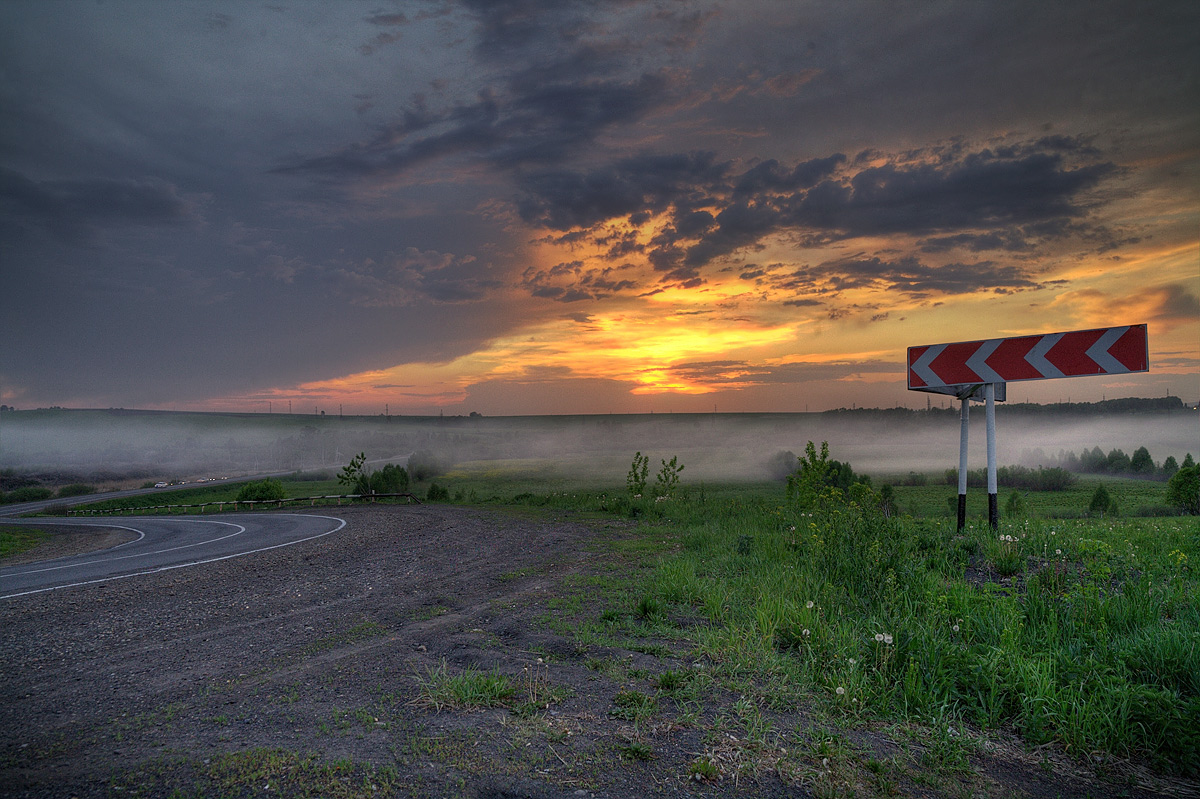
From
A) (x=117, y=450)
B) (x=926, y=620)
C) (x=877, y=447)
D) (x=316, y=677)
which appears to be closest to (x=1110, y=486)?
(x=926, y=620)

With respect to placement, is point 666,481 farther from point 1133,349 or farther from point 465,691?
point 465,691

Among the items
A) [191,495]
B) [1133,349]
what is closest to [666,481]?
[1133,349]

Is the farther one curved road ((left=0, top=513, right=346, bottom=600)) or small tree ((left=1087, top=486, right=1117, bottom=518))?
small tree ((left=1087, top=486, right=1117, bottom=518))

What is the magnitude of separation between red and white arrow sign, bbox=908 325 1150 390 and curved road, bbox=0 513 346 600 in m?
15.4

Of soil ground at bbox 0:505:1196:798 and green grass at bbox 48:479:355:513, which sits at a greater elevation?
soil ground at bbox 0:505:1196:798

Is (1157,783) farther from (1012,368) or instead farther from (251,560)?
(251,560)

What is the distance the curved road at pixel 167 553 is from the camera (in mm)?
A: 11570

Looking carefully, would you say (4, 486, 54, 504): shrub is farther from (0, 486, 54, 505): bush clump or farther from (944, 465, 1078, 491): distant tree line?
(944, 465, 1078, 491): distant tree line

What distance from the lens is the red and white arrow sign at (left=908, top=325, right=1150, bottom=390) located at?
8398 mm

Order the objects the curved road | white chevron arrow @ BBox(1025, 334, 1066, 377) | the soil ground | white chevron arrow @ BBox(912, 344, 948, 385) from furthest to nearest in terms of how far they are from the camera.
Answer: the curved road, white chevron arrow @ BBox(912, 344, 948, 385), white chevron arrow @ BBox(1025, 334, 1066, 377), the soil ground

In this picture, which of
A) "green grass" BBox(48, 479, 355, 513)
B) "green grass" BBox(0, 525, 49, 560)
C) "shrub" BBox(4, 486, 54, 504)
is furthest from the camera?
"shrub" BBox(4, 486, 54, 504)

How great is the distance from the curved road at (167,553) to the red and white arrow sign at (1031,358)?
1538 centimetres

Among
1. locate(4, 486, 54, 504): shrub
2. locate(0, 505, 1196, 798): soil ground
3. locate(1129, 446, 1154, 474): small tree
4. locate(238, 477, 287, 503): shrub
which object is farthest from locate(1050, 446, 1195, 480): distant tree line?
locate(4, 486, 54, 504): shrub

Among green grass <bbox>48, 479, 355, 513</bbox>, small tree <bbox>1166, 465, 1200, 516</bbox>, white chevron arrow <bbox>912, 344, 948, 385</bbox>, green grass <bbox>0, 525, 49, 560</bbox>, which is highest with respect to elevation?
white chevron arrow <bbox>912, 344, 948, 385</bbox>
